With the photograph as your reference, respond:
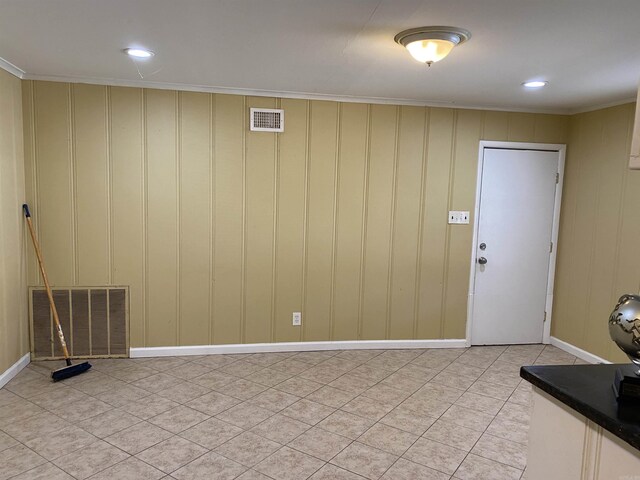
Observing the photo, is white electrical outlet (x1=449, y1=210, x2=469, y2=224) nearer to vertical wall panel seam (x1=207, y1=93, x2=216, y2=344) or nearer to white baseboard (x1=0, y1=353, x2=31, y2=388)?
vertical wall panel seam (x1=207, y1=93, x2=216, y2=344)

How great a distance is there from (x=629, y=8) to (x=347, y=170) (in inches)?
101

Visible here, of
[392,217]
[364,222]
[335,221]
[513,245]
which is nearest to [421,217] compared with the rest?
[392,217]

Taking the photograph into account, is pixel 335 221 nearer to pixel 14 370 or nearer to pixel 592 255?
pixel 592 255

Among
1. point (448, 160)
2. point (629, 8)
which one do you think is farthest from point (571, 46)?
point (448, 160)

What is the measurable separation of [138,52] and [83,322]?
2365mm

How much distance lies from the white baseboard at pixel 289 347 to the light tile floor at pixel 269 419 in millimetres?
81

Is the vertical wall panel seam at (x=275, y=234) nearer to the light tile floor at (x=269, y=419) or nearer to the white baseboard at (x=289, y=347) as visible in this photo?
the white baseboard at (x=289, y=347)

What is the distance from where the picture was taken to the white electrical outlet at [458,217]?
14.8 ft

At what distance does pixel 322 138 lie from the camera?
421 cm

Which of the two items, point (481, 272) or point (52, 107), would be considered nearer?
point (52, 107)

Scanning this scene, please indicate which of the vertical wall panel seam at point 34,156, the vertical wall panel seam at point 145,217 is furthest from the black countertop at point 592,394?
the vertical wall panel seam at point 34,156

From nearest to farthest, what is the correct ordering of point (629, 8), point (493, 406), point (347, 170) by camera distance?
1. point (629, 8)
2. point (493, 406)
3. point (347, 170)

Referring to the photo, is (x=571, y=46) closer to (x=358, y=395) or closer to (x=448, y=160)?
(x=448, y=160)

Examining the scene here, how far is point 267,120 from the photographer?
4078 mm
